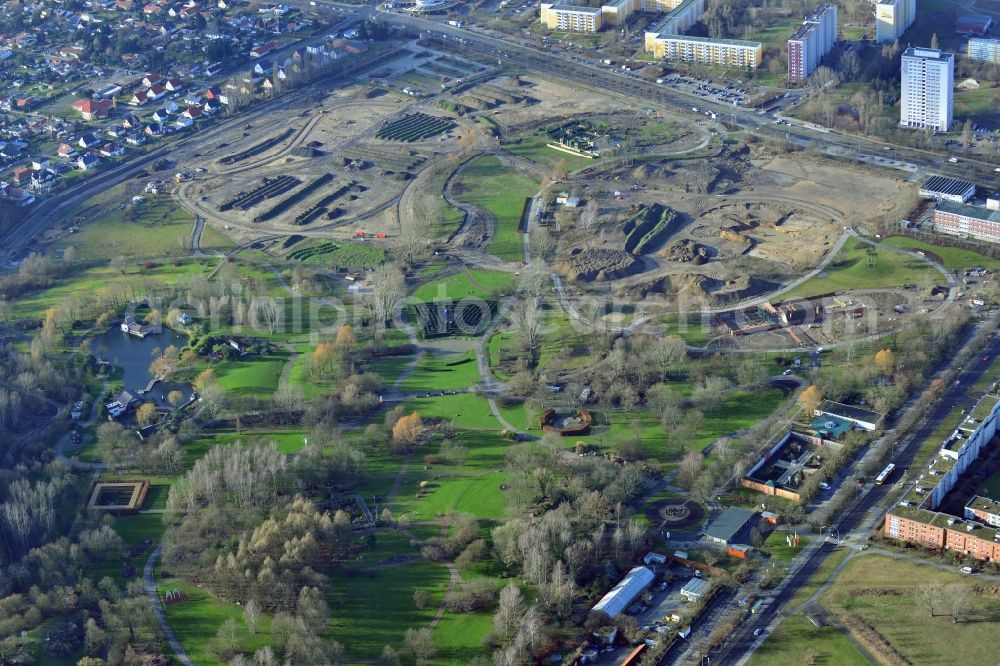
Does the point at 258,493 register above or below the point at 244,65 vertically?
below

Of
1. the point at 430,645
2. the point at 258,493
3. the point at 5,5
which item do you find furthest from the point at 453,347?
the point at 5,5

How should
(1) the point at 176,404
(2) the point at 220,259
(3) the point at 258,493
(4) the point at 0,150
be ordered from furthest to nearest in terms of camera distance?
(4) the point at 0,150
(2) the point at 220,259
(1) the point at 176,404
(3) the point at 258,493

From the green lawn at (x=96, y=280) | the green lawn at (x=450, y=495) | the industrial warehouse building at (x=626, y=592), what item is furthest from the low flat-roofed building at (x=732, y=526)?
the green lawn at (x=96, y=280)

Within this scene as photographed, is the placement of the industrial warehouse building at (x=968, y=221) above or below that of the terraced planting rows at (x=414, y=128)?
below

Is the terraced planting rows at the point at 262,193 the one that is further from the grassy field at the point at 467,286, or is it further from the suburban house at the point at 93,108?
the suburban house at the point at 93,108

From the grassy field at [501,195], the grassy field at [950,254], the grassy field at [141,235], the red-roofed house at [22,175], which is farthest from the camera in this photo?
the red-roofed house at [22,175]

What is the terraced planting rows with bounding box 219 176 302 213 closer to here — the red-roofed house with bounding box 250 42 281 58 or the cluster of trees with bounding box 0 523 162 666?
the red-roofed house with bounding box 250 42 281 58

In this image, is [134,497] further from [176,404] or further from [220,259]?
[220,259]
